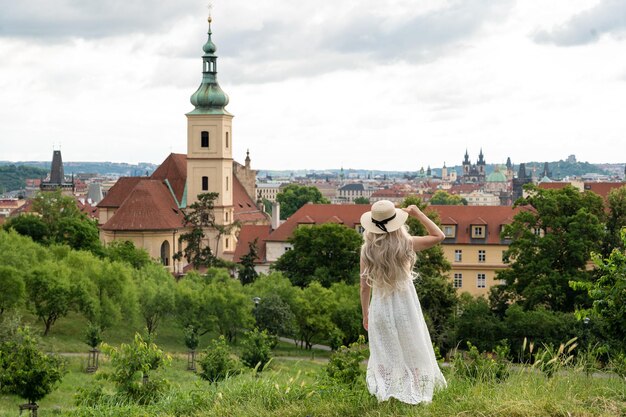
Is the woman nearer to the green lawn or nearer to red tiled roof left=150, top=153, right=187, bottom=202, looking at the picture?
the green lawn

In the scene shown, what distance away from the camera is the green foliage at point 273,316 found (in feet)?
141

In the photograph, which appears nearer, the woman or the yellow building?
the woman

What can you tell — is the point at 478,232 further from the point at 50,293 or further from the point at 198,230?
the point at 50,293

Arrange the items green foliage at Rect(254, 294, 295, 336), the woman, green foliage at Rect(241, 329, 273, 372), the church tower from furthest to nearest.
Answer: the church tower < green foliage at Rect(254, 294, 295, 336) < green foliage at Rect(241, 329, 273, 372) < the woman

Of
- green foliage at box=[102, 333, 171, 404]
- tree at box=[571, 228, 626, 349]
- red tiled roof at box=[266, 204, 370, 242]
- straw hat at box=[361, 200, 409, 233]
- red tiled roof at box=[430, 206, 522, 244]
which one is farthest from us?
red tiled roof at box=[266, 204, 370, 242]

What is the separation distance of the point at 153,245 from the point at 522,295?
35926 millimetres

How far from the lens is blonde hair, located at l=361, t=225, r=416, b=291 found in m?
9.52

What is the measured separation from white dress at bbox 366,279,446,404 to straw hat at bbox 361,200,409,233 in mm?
715

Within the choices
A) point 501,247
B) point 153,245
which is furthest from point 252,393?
point 153,245

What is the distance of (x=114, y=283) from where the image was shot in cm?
4097

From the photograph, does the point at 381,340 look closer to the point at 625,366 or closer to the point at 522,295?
the point at 625,366

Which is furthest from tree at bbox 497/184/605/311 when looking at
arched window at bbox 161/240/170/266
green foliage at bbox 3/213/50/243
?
arched window at bbox 161/240/170/266

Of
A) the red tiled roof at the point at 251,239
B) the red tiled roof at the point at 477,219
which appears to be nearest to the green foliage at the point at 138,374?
the red tiled roof at the point at 477,219

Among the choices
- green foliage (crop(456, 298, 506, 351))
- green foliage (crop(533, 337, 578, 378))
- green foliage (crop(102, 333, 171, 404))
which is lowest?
green foliage (crop(456, 298, 506, 351))
